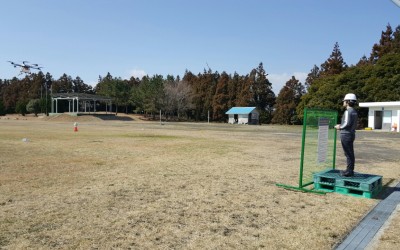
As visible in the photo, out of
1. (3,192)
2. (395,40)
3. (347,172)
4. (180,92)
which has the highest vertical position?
(395,40)

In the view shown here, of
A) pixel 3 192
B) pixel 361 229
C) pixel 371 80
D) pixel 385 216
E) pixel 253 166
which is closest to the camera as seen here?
pixel 361 229

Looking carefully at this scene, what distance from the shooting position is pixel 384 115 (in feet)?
119

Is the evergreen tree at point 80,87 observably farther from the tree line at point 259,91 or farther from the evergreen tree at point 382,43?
the evergreen tree at point 382,43

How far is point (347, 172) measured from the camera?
249 inches

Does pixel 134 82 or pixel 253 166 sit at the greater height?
pixel 134 82

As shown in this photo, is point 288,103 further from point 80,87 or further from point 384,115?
point 80,87

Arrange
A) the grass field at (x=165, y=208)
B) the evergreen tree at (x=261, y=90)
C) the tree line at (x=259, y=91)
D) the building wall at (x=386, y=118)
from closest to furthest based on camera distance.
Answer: the grass field at (x=165, y=208) < the building wall at (x=386, y=118) < the tree line at (x=259, y=91) < the evergreen tree at (x=261, y=90)

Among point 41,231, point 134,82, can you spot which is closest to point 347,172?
point 41,231

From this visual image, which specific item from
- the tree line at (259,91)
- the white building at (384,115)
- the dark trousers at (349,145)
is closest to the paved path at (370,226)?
the dark trousers at (349,145)

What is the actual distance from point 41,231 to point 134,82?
87832mm

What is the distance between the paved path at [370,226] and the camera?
3721 millimetres

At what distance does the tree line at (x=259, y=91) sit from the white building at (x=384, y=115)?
3809 millimetres

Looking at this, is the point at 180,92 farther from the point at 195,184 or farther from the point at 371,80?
the point at 195,184

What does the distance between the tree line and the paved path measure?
129ft
